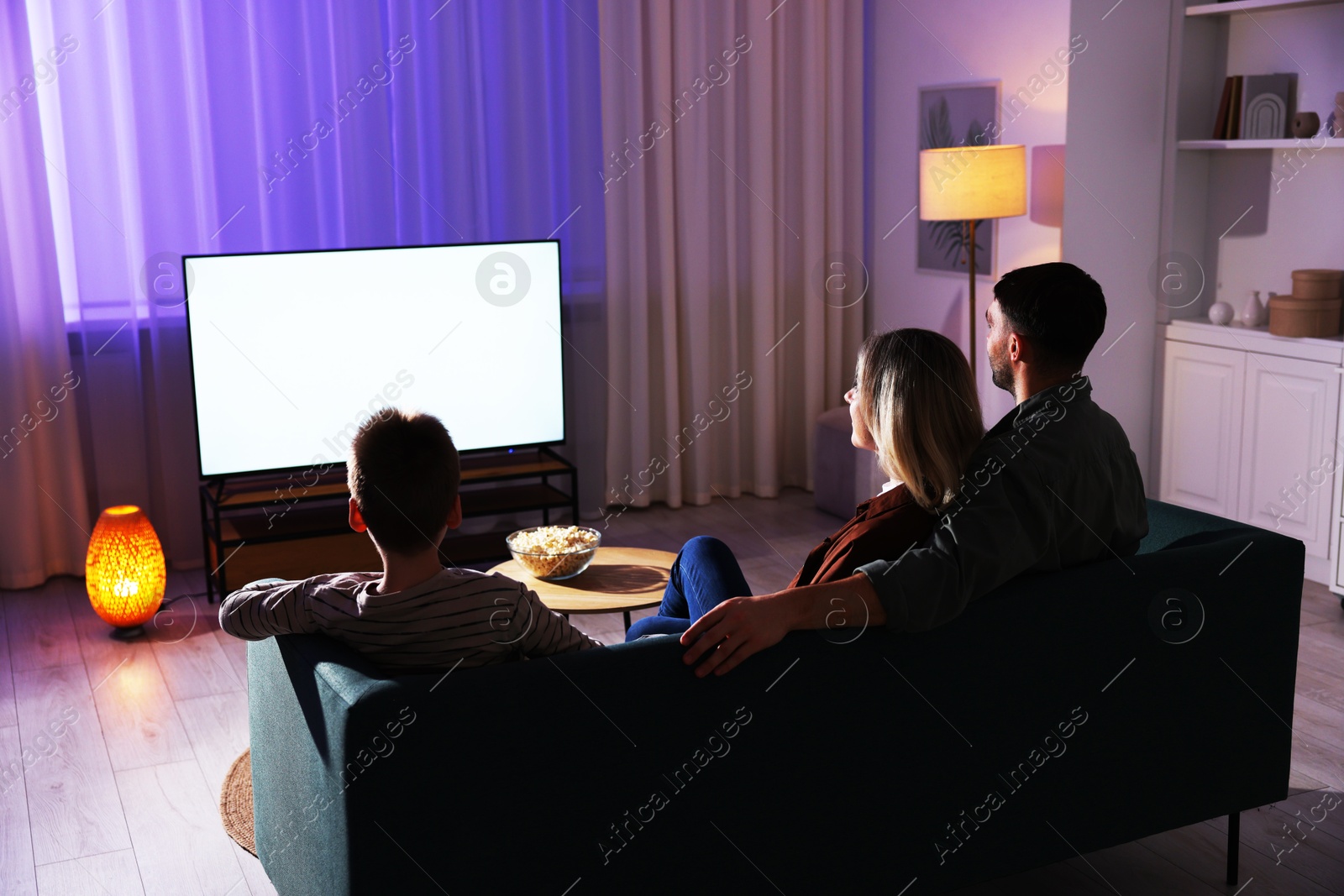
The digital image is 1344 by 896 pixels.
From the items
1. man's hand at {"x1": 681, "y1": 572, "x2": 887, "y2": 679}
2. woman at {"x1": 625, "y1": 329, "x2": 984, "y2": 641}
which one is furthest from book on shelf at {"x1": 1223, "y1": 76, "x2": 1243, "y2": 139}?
man's hand at {"x1": 681, "y1": 572, "x2": 887, "y2": 679}

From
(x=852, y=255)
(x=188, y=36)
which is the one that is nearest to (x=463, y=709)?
(x=188, y=36)

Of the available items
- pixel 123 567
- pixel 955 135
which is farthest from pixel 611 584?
pixel 955 135

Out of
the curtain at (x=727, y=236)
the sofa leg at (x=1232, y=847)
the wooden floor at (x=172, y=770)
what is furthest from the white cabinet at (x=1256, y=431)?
the sofa leg at (x=1232, y=847)

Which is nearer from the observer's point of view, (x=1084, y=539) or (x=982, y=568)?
(x=982, y=568)

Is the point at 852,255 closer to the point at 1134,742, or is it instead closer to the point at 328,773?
the point at 1134,742

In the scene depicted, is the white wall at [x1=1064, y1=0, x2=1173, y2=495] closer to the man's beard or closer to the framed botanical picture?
the framed botanical picture

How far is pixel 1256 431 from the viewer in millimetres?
4238

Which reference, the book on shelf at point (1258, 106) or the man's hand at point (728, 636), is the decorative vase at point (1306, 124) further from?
the man's hand at point (728, 636)

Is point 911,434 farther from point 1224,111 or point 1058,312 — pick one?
point 1224,111

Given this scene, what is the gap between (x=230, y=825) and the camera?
266 centimetres

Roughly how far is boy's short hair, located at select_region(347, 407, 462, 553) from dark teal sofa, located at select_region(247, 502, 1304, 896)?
7.9 inches

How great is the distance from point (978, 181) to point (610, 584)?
2089 millimetres

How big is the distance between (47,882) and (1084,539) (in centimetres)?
204

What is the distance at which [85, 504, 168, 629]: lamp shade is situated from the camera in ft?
12.1
